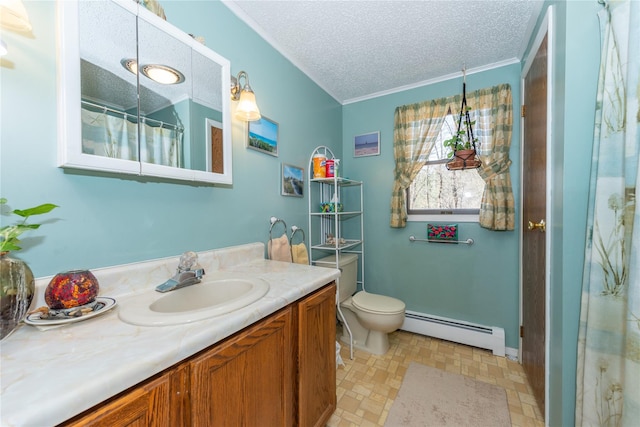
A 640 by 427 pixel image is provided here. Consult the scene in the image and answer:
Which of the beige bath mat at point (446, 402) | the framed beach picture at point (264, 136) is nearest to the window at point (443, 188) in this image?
the beige bath mat at point (446, 402)

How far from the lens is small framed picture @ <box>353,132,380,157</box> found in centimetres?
255

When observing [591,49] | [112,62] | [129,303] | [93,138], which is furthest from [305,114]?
[129,303]

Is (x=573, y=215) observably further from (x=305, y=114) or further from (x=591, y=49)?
(x=305, y=114)

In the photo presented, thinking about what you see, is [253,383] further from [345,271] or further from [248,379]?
[345,271]


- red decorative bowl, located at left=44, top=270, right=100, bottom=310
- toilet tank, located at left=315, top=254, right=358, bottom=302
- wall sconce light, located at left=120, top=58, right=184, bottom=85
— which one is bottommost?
toilet tank, located at left=315, top=254, right=358, bottom=302

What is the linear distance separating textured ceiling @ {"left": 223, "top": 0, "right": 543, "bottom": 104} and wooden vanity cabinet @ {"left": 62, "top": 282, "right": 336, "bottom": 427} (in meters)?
1.67

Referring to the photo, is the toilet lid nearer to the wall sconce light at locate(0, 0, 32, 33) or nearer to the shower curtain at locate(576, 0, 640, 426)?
the shower curtain at locate(576, 0, 640, 426)

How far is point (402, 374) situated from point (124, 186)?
6.83 feet

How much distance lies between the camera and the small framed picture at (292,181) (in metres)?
1.85

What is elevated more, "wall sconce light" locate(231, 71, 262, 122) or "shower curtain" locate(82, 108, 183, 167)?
"wall sconce light" locate(231, 71, 262, 122)

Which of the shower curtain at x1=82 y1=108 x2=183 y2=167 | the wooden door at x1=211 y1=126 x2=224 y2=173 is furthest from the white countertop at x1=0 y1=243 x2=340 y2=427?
the wooden door at x1=211 y1=126 x2=224 y2=173

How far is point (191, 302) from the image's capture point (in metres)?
1.03

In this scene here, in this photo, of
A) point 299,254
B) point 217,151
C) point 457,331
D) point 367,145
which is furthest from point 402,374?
point 367,145

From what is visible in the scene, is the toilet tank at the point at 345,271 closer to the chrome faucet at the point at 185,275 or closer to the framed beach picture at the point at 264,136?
the framed beach picture at the point at 264,136
